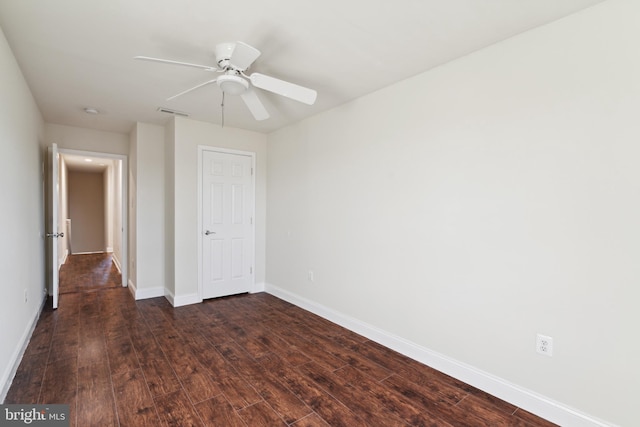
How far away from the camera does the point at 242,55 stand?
1.94 meters

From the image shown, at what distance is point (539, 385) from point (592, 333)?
47 centimetres

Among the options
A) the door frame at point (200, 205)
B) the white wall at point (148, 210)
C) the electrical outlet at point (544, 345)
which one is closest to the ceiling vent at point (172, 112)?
the door frame at point (200, 205)

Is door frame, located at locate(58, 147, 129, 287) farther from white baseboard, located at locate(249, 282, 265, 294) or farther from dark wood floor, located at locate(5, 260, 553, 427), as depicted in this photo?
white baseboard, located at locate(249, 282, 265, 294)

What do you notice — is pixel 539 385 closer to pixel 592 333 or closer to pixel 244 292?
pixel 592 333

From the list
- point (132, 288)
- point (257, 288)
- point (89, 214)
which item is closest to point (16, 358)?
point (132, 288)

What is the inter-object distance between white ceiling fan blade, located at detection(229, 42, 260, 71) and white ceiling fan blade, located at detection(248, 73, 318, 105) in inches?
3.8

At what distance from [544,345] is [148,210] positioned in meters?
4.50

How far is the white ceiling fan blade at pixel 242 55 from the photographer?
1842 millimetres

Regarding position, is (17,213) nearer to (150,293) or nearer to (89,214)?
(150,293)

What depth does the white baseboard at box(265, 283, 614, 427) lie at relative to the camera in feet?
6.03

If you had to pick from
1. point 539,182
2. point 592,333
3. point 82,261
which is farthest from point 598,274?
point 82,261

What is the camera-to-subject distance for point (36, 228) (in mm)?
3396

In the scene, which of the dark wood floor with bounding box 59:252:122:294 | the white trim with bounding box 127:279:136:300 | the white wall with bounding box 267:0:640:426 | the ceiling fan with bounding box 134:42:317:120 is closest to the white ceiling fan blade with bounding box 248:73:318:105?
the ceiling fan with bounding box 134:42:317:120

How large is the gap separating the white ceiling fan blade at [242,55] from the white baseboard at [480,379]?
2508 mm
